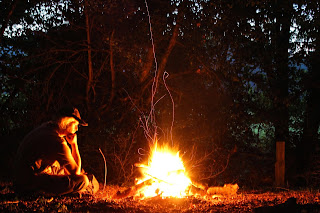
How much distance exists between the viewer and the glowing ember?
730 centimetres

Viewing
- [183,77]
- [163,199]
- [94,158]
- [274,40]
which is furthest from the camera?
[183,77]

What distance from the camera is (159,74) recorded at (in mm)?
10523

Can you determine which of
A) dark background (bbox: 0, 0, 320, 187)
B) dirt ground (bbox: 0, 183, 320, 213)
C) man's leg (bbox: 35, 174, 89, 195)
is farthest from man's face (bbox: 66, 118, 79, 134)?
dark background (bbox: 0, 0, 320, 187)

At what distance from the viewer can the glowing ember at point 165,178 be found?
7.30m

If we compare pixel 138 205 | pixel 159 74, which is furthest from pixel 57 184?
pixel 159 74

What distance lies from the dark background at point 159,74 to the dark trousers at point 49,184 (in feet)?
11.2

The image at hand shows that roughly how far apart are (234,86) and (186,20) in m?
2.41

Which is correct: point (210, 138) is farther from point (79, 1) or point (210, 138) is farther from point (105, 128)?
point (79, 1)

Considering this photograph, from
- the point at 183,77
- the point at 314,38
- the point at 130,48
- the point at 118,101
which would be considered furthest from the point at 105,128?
the point at 314,38

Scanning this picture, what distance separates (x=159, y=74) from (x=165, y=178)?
386 cm

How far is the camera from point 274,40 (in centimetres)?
1101

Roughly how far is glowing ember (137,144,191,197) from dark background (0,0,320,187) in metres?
1.53

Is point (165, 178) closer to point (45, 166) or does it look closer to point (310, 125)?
point (45, 166)

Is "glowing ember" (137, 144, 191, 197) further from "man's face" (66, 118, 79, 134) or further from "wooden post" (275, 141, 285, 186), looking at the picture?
"wooden post" (275, 141, 285, 186)
